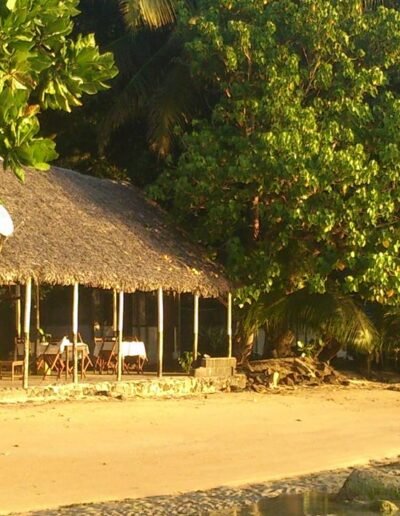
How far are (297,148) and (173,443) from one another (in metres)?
6.78

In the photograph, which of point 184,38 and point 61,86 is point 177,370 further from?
point 61,86

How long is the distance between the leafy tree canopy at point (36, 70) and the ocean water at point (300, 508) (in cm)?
402

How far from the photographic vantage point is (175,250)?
18.5 meters

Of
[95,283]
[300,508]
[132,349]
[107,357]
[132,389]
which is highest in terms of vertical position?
[95,283]

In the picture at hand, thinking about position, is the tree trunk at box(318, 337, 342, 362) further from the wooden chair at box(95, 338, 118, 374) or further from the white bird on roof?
the white bird on roof

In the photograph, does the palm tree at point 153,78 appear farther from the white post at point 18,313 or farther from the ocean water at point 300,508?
the ocean water at point 300,508

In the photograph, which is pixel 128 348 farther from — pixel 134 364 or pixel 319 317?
pixel 319 317

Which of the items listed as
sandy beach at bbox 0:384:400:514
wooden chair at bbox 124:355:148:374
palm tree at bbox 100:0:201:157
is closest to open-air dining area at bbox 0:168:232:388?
wooden chair at bbox 124:355:148:374

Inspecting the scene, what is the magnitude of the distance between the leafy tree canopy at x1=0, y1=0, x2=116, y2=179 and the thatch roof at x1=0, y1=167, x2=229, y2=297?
328 inches

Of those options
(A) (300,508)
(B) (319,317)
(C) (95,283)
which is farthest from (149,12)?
(A) (300,508)

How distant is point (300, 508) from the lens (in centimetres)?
915

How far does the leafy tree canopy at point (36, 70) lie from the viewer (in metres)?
5.88

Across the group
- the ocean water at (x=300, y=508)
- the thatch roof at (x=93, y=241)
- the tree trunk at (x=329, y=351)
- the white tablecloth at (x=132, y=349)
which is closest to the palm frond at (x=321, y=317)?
the tree trunk at (x=329, y=351)

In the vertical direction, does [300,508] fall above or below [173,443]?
below
